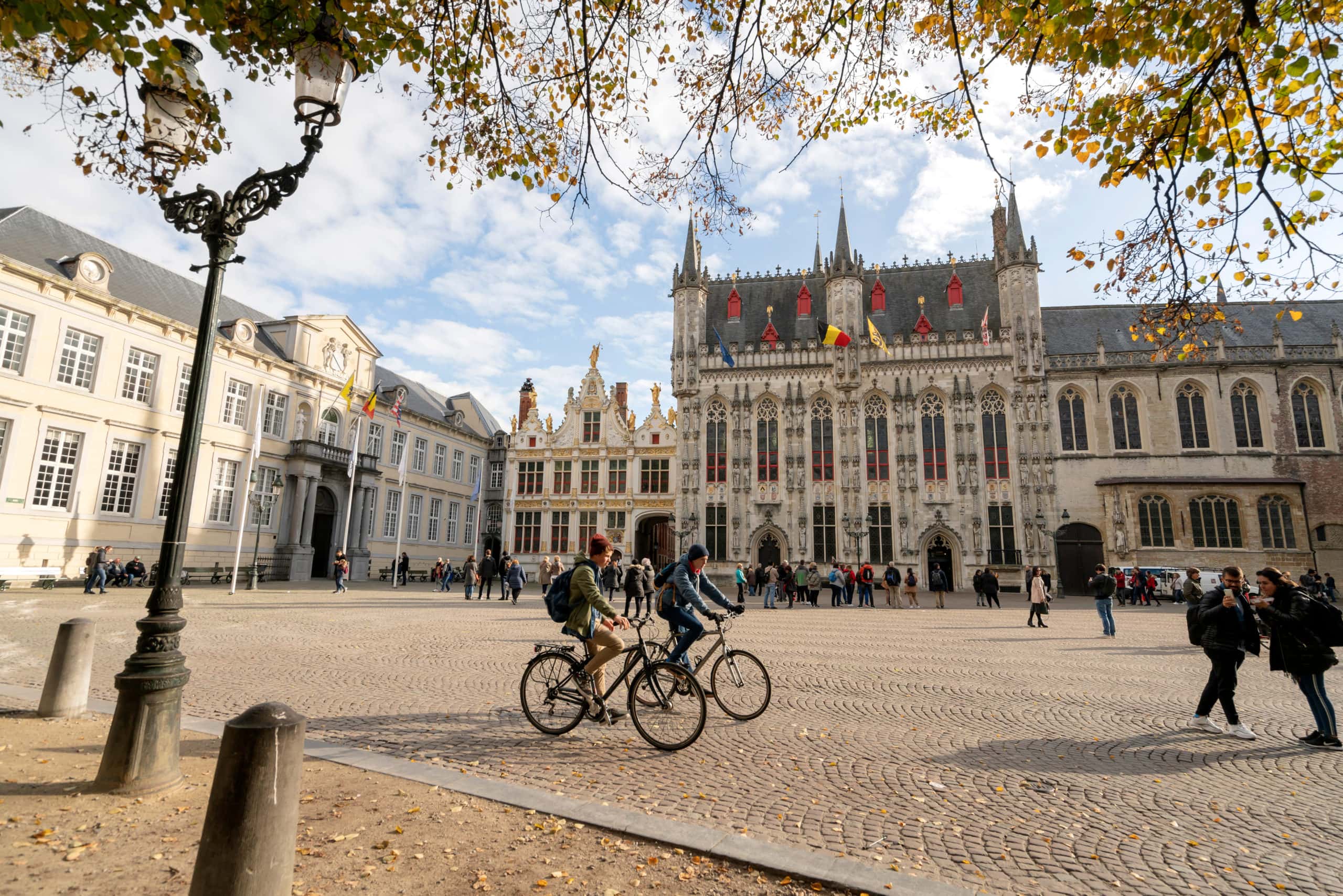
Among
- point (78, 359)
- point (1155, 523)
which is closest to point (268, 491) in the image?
point (78, 359)

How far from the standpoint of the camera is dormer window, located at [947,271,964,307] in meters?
37.5

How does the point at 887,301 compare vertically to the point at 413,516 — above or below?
above

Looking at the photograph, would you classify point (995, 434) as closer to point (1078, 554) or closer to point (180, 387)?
point (1078, 554)

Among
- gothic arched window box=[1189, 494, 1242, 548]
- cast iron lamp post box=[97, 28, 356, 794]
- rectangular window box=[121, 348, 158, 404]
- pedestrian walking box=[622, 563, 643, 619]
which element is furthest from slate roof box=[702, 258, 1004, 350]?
cast iron lamp post box=[97, 28, 356, 794]

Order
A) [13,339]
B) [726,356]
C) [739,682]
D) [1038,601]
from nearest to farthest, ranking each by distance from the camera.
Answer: [739,682]
[1038,601]
[13,339]
[726,356]

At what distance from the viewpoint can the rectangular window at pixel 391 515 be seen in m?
37.3

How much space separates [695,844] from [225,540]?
31098 mm

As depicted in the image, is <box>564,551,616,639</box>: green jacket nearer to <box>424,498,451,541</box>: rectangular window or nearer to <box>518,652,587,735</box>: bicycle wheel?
<box>518,652,587,735</box>: bicycle wheel

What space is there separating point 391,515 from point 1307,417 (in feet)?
156

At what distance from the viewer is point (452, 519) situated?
1678 inches

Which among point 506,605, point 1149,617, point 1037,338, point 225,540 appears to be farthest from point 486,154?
point 1037,338

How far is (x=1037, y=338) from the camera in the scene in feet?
112

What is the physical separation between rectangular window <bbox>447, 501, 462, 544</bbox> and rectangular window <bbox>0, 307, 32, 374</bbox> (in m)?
22.6

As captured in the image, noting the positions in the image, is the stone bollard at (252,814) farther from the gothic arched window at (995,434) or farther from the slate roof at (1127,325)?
the slate roof at (1127,325)
